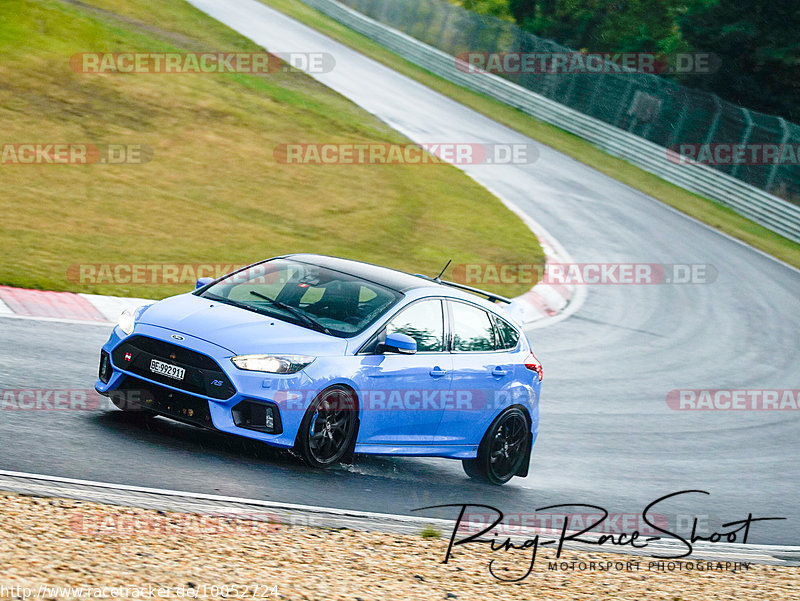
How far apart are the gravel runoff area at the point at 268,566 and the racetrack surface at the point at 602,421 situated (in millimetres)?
798

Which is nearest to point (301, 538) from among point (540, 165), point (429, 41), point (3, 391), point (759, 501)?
point (3, 391)

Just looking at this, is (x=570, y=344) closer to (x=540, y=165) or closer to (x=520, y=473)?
(x=520, y=473)

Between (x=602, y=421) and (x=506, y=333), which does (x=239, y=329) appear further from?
(x=602, y=421)

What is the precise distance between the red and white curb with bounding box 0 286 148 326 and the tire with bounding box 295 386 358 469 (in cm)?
527
